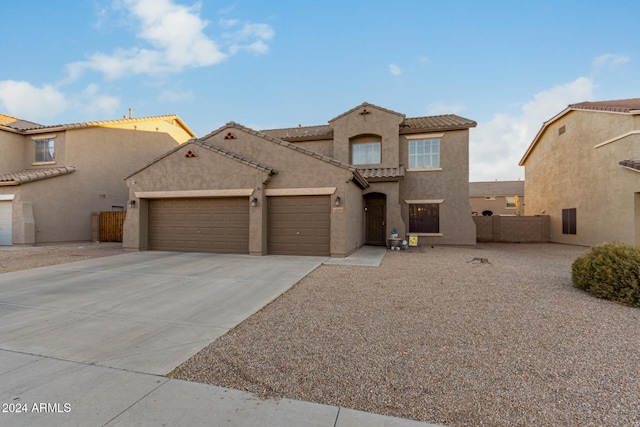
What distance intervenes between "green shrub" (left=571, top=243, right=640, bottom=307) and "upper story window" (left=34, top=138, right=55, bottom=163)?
26806 mm

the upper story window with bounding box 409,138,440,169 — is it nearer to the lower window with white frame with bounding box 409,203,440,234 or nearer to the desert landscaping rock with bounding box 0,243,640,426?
the lower window with white frame with bounding box 409,203,440,234

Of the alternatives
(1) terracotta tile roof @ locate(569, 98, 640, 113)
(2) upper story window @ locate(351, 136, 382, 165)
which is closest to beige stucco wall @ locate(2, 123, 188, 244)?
A: (2) upper story window @ locate(351, 136, 382, 165)

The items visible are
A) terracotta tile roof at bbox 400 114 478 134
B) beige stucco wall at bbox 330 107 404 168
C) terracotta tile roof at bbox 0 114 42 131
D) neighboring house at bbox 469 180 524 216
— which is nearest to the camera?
terracotta tile roof at bbox 400 114 478 134

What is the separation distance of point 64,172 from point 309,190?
1580cm

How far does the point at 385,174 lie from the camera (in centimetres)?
1495

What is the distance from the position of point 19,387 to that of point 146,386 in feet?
4.26

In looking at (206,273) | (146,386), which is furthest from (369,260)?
(146,386)

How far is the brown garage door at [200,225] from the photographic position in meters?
12.5

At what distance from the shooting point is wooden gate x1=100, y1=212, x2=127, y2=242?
17808 millimetres

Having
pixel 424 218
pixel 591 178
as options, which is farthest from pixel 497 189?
pixel 424 218

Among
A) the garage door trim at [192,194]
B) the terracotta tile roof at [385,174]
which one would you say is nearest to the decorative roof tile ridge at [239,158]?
the garage door trim at [192,194]

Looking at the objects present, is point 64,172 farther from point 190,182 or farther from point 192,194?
point 192,194

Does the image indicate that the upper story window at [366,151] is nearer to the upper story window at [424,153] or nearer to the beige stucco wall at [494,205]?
the upper story window at [424,153]

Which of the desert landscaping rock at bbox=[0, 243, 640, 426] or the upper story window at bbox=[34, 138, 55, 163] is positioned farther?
the upper story window at bbox=[34, 138, 55, 163]
